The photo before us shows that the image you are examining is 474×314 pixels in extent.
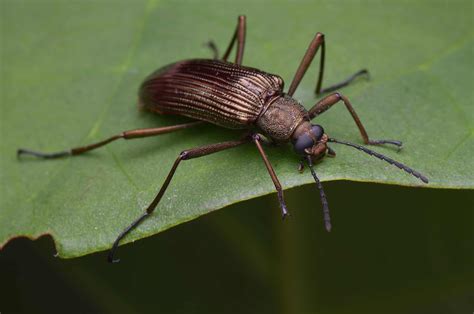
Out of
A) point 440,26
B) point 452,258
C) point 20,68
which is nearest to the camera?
point 452,258

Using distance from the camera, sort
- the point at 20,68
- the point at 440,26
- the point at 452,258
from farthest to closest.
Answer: the point at 20,68
the point at 440,26
the point at 452,258

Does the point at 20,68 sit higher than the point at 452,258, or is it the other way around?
the point at 452,258

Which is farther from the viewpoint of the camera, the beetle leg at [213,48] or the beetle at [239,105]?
the beetle leg at [213,48]

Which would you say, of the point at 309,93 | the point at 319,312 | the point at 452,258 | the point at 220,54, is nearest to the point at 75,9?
the point at 220,54

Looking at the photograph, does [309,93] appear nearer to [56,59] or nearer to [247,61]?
[247,61]

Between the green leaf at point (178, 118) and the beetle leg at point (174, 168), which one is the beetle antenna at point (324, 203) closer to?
the green leaf at point (178, 118)

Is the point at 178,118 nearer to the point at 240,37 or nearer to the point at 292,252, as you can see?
the point at 240,37

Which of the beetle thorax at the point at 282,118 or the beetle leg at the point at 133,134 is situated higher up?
the beetle thorax at the point at 282,118

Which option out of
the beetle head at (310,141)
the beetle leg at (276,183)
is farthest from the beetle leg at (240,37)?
the beetle leg at (276,183)
